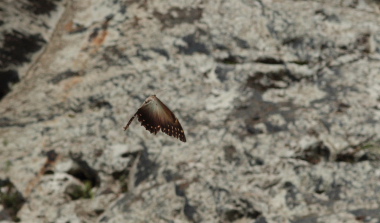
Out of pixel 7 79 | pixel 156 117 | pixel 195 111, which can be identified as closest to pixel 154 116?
pixel 156 117

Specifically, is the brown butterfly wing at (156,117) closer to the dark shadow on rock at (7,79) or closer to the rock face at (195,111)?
the rock face at (195,111)

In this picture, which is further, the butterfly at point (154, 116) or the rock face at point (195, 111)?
the rock face at point (195, 111)

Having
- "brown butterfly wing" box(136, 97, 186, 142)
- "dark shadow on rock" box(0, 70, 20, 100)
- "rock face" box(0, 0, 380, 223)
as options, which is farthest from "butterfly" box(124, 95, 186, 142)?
"dark shadow on rock" box(0, 70, 20, 100)

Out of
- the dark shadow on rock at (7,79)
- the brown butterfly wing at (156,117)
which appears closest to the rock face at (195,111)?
the dark shadow on rock at (7,79)

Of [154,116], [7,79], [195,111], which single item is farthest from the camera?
[7,79]

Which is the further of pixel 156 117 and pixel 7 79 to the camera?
pixel 7 79

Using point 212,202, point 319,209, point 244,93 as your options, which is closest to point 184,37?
point 244,93

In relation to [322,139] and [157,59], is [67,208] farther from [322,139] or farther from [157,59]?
[322,139]

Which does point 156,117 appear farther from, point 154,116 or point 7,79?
point 7,79
